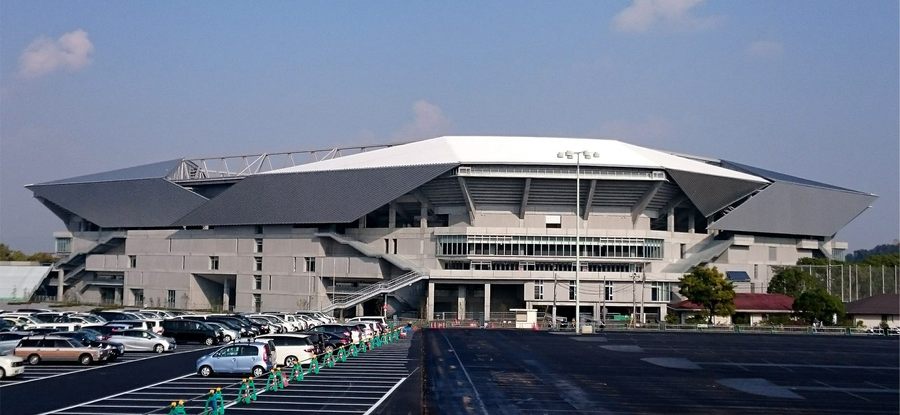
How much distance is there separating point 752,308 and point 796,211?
19234mm

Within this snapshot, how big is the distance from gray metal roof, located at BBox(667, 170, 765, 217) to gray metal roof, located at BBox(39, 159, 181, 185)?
6161cm

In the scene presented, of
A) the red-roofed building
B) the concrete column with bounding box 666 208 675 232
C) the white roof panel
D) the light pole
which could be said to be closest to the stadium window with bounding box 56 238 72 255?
the white roof panel

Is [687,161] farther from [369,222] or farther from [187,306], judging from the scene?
[187,306]

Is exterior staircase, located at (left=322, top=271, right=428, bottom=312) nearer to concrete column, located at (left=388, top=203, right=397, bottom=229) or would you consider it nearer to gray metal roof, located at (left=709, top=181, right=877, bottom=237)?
concrete column, located at (left=388, top=203, right=397, bottom=229)

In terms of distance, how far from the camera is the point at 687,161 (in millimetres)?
101750

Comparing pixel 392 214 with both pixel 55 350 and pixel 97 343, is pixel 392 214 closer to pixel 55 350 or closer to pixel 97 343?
pixel 97 343

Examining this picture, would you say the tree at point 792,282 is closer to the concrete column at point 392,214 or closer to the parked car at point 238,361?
the concrete column at point 392,214

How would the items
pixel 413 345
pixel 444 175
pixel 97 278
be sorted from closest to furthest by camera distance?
pixel 413 345
pixel 444 175
pixel 97 278

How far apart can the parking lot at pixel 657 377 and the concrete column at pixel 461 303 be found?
39.3m

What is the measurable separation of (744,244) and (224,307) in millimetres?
62644

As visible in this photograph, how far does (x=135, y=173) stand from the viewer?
115 metres

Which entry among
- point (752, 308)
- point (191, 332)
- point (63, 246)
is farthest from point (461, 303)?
point (63, 246)

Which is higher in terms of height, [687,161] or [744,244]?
[687,161]

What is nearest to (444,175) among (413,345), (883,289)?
(413,345)
